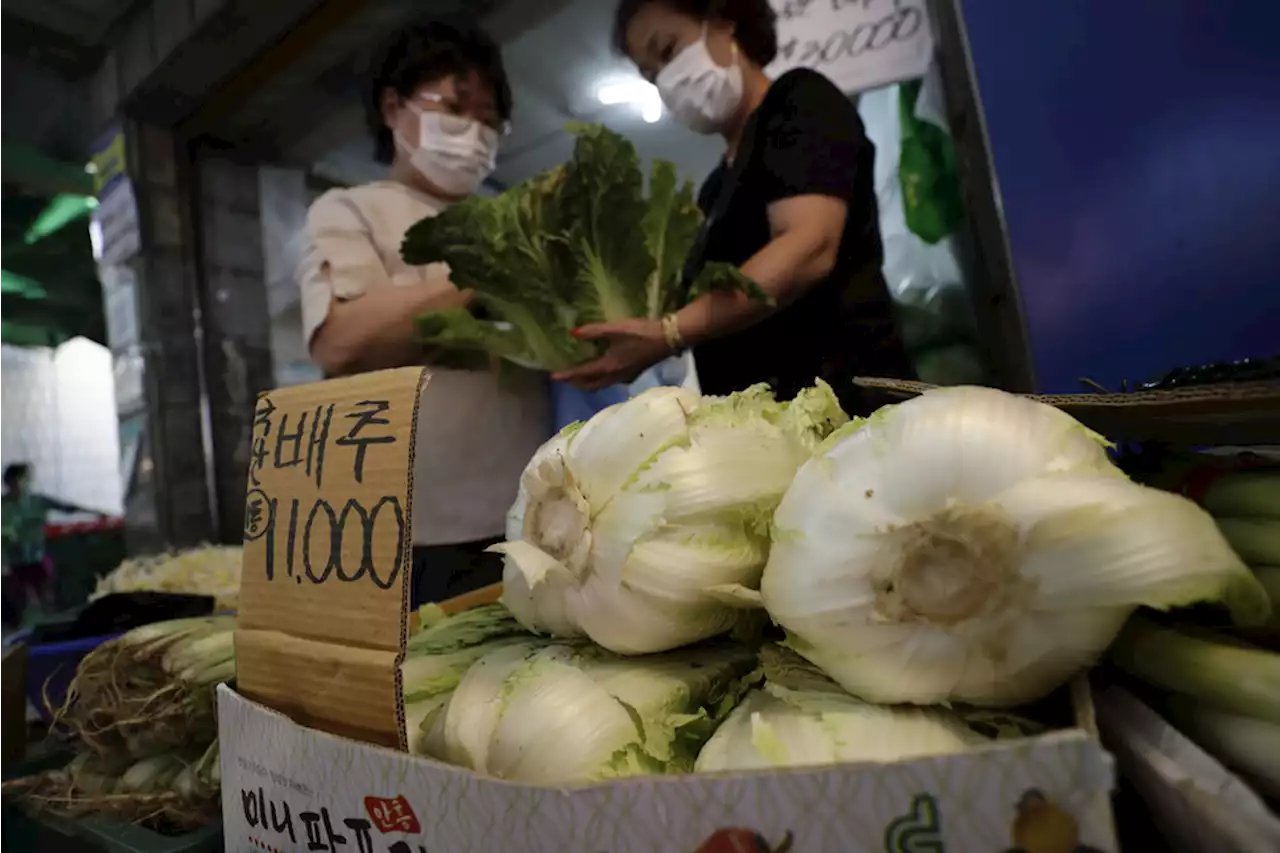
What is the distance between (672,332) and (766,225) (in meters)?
0.29

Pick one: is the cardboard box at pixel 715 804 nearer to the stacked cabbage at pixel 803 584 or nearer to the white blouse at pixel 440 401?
the stacked cabbage at pixel 803 584

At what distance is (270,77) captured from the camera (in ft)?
9.25

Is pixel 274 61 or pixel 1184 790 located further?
pixel 274 61

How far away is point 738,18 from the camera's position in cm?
158

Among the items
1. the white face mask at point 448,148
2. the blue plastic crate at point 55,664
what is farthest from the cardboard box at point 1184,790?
the white face mask at point 448,148

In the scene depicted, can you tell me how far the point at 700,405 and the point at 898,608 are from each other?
12.5 inches

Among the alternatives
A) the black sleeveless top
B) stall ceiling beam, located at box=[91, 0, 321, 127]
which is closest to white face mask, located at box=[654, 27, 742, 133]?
the black sleeveless top

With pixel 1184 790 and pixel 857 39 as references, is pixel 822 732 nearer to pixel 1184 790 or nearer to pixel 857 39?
pixel 1184 790

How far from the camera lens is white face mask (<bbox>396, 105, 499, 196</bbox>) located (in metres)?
1.71

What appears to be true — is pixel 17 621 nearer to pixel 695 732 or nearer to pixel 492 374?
pixel 492 374

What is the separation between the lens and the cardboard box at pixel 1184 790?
1.18 ft

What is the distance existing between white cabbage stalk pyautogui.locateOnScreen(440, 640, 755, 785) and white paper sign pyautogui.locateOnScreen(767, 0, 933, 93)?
5.74 feet

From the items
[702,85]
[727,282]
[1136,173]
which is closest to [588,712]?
[727,282]

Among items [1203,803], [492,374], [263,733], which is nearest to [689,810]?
[1203,803]
